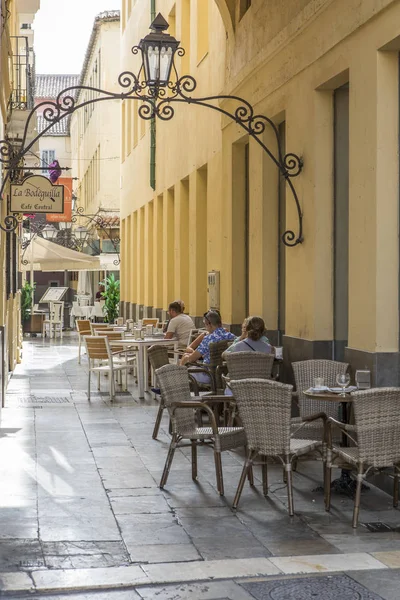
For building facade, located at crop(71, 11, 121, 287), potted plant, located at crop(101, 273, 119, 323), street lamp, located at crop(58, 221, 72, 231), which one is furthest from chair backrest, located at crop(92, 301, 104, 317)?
street lamp, located at crop(58, 221, 72, 231)

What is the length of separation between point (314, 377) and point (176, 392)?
1368mm

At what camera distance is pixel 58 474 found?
32.1ft

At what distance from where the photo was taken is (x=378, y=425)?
785cm

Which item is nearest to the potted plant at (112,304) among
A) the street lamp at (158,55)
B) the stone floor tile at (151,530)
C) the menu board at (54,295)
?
the menu board at (54,295)

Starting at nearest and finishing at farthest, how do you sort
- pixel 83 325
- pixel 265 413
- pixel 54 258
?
pixel 265 413
pixel 83 325
pixel 54 258

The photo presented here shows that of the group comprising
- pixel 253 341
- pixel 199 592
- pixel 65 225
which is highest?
pixel 65 225

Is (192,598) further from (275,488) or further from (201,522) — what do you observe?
(275,488)

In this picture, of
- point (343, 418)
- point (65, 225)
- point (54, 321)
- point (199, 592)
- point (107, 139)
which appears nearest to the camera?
point (199, 592)

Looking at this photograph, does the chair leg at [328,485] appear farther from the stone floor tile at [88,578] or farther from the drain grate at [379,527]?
the stone floor tile at [88,578]

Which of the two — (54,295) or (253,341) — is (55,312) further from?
(253,341)

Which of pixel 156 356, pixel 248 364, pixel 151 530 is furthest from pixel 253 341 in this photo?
pixel 151 530

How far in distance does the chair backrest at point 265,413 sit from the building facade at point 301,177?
1297 millimetres

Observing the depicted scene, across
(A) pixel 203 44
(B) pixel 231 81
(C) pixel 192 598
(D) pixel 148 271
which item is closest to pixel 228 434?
(C) pixel 192 598

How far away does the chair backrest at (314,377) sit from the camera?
32.5 feet
